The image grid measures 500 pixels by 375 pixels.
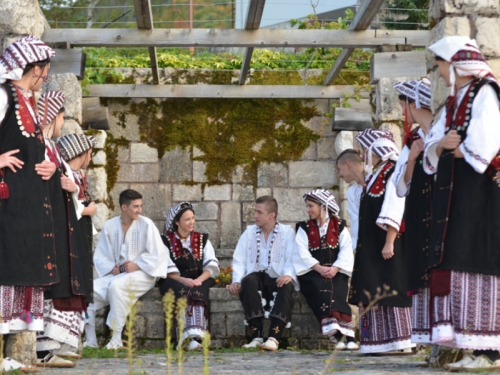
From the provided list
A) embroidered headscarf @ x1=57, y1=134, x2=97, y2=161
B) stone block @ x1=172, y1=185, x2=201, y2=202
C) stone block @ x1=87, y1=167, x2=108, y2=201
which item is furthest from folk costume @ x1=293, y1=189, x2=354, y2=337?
stone block @ x1=87, y1=167, x2=108, y2=201

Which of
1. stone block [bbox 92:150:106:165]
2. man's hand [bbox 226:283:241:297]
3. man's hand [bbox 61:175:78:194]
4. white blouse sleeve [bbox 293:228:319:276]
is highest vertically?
stone block [bbox 92:150:106:165]

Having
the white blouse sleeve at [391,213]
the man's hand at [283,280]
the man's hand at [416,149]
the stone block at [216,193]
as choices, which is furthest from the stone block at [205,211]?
the man's hand at [416,149]

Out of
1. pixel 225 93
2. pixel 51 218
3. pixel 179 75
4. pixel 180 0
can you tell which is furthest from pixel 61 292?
pixel 180 0

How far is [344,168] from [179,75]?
175 inches

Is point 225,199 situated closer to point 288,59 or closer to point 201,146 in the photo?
point 201,146

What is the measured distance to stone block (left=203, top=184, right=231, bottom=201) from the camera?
11000 mm

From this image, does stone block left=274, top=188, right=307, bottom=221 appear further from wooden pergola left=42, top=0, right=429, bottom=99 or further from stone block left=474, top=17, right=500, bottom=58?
stone block left=474, top=17, right=500, bottom=58

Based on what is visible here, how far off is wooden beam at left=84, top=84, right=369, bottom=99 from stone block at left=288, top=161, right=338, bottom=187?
38.5 inches

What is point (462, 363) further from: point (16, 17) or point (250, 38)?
point (250, 38)

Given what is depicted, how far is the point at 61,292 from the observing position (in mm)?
5266

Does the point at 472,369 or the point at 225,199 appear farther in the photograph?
the point at 225,199

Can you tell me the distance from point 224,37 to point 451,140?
4.39 metres

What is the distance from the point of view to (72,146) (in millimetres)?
6504

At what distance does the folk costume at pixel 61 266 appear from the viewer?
522cm
